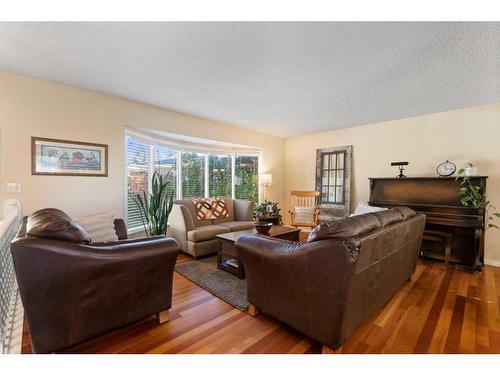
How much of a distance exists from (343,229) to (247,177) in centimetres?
424

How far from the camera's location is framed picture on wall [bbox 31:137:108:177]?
2691mm

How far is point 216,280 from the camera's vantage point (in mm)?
2674

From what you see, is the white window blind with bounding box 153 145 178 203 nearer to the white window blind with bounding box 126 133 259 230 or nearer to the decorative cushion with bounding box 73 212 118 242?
the white window blind with bounding box 126 133 259 230

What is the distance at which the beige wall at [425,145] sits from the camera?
3.24m

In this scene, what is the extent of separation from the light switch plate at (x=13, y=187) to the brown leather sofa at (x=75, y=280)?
1600 millimetres

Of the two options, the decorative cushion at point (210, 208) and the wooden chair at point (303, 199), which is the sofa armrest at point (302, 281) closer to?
the decorative cushion at point (210, 208)

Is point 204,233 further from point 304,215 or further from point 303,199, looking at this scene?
point 303,199

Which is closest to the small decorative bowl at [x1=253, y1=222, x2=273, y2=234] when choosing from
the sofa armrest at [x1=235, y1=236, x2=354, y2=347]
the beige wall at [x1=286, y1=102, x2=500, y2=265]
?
the sofa armrest at [x1=235, y1=236, x2=354, y2=347]

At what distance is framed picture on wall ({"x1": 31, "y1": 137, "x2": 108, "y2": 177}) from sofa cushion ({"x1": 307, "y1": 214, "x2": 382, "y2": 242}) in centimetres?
304

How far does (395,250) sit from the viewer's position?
1.93 metres

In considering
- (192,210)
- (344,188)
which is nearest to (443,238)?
(344,188)

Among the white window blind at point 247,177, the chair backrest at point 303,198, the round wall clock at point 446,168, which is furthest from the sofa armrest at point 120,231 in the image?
the round wall clock at point 446,168
